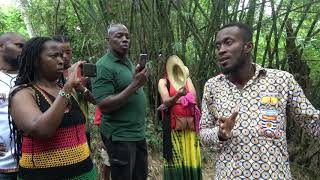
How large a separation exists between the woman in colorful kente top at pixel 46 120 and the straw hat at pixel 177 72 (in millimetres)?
1479

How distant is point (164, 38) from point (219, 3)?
735 millimetres

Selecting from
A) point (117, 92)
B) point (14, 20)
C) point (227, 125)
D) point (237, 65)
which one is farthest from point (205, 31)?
point (14, 20)

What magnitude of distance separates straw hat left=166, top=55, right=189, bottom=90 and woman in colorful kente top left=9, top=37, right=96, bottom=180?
148 centimetres

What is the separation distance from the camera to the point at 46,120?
6.16 feet

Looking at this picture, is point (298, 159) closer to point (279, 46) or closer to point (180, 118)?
point (279, 46)

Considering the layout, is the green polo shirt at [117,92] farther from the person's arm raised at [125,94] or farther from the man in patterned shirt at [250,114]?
the man in patterned shirt at [250,114]

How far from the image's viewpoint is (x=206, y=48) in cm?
435

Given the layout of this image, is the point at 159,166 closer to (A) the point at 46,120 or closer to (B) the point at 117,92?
(B) the point at 117,92

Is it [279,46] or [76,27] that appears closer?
[279,46]

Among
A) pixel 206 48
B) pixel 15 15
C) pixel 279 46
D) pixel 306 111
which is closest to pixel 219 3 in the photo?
pixel 206 48

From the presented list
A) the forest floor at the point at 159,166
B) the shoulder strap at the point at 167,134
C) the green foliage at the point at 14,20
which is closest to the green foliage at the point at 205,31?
the forest floor at the point at 159,166

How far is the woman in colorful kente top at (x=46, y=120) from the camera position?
6.27 feet

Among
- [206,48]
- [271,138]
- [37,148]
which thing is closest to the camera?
[271,138]

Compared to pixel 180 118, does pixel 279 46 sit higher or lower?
higher
